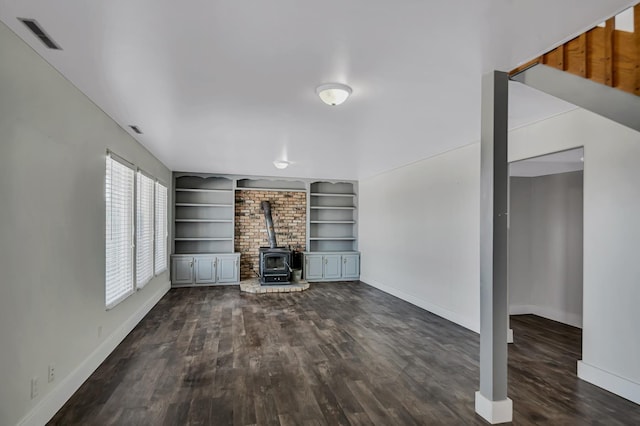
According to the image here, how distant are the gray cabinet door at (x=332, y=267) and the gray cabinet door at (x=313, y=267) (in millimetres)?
125

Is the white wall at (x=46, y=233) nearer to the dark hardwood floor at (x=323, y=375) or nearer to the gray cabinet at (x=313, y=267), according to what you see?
the dark hardwood floor at (x=323, y=375)

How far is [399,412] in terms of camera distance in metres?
2.75

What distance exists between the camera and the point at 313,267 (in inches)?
344

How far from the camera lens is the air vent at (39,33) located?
2025mm

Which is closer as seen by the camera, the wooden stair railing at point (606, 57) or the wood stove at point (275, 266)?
the wooden stair railing at point (606, 57)

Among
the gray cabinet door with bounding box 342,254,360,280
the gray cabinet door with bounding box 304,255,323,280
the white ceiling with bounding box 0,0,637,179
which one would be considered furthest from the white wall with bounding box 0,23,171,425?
the gray cabinet door with bounding box 342,254,360,280

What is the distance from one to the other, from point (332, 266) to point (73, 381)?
6.30 meters

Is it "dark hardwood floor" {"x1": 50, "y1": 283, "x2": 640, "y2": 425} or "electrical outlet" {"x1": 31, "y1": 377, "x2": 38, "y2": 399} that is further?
"dark hardwood floor" {"x1": 50, "y1": 283, "x2": 640, "y2": 425}

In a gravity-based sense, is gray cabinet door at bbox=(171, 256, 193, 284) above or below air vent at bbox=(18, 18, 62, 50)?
below

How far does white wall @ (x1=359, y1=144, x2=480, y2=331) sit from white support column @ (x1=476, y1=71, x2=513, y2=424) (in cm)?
225

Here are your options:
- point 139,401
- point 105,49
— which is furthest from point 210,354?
point 105,49

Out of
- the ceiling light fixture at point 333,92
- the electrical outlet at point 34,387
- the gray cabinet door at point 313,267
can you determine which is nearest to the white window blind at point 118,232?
the electrical outlet at point 34,387

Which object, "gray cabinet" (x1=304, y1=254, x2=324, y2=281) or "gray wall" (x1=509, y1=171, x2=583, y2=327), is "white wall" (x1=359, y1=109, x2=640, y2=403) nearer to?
"gray wall" (x1=509, y1=171, x2=583, y2=327)

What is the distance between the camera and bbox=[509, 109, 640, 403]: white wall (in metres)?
3.00
